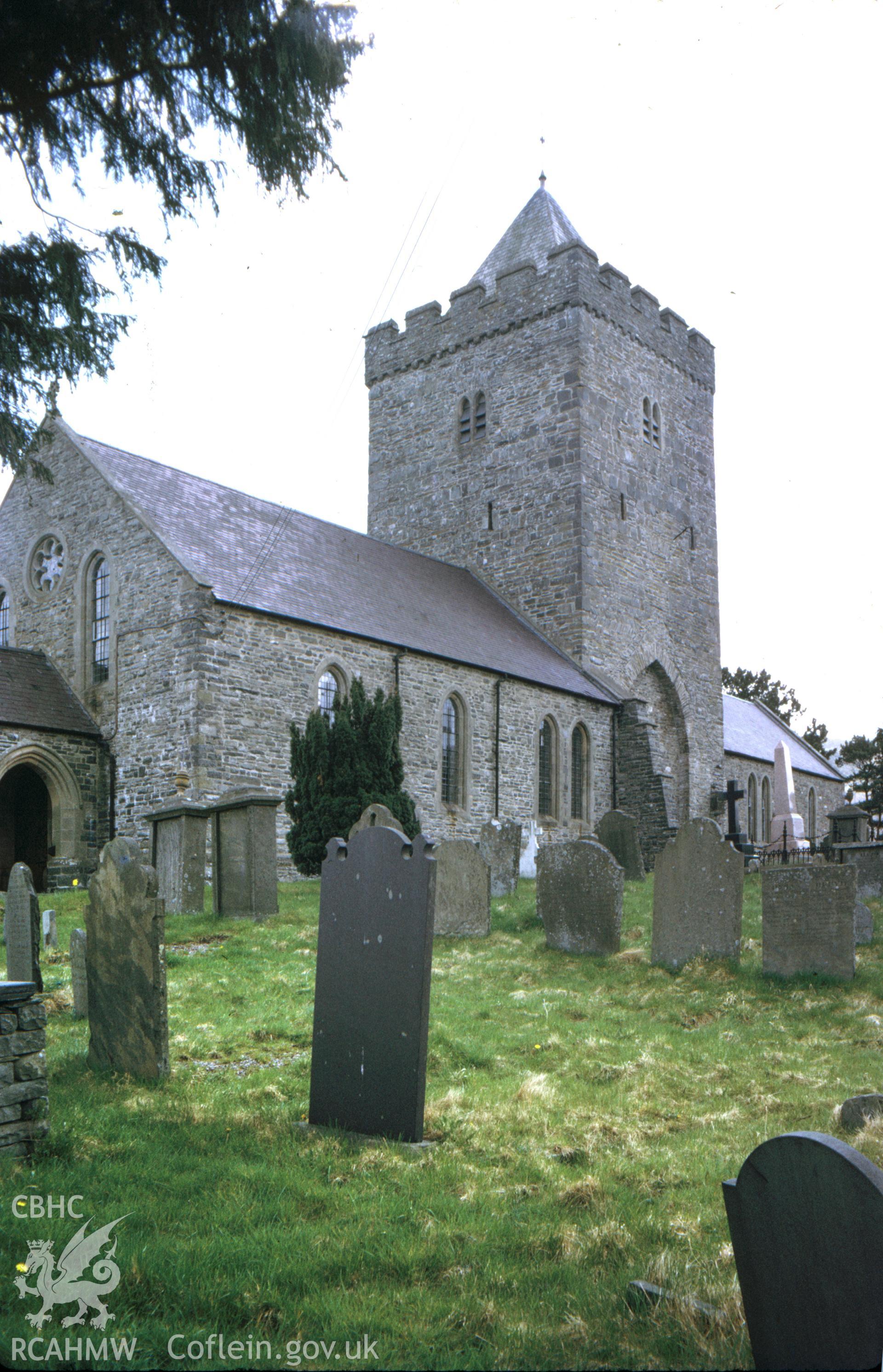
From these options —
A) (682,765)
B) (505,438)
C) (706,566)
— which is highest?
(505,438)

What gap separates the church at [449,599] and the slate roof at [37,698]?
0.20ft

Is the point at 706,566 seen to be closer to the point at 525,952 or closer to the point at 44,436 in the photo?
the point at 525,952

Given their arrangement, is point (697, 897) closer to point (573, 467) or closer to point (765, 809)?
point (573, 467)

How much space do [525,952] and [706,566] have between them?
23.0 metres

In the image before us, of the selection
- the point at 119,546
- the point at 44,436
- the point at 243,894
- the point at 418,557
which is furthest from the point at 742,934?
the point at 418,557

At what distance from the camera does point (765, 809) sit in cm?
3741

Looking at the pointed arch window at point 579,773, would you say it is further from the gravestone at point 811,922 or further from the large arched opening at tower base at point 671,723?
the gravestone at point 811,922

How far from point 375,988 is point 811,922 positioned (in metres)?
5.49

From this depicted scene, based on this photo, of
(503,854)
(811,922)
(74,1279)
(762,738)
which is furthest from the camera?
(762,738)

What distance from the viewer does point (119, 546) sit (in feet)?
64.4

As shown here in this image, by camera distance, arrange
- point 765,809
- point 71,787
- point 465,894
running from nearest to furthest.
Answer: point 465,894 < point 71,787 < point 765,809

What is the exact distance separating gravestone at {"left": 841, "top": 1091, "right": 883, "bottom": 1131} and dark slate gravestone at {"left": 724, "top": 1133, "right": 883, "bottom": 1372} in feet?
8.93

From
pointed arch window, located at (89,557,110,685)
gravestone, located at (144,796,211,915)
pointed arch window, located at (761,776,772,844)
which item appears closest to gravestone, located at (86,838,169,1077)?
gravestone, located at (144,796,211,915)

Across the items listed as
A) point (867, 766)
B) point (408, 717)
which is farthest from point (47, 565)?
point (867, 766)
